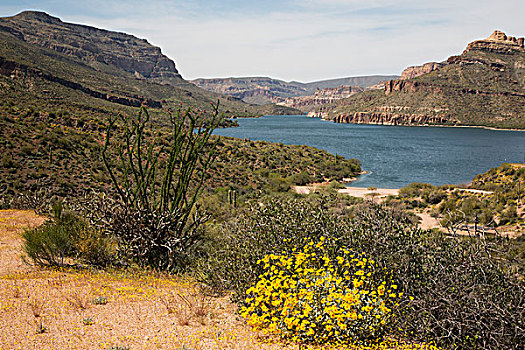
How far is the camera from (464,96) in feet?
433

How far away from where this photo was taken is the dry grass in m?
4.08

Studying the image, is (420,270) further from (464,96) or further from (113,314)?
(464,96)

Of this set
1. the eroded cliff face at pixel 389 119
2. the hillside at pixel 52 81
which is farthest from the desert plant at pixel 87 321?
the eroded cliff face at pixel 389 119

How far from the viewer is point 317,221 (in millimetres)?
6004

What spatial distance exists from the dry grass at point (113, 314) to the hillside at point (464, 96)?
137m

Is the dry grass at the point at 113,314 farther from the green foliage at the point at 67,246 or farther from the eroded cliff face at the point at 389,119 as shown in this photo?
the eroded cliff face at the point at 389,119

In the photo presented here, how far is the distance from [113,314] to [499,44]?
208 meters

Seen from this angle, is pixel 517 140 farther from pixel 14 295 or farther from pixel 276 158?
pixel 14 295

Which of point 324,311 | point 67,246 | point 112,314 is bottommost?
point 112,314

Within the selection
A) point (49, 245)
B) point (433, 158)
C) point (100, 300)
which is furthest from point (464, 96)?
point (100, 300)

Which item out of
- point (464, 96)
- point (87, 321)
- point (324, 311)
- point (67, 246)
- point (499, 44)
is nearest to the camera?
point (324, 311)

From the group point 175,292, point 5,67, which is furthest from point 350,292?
point 5,67

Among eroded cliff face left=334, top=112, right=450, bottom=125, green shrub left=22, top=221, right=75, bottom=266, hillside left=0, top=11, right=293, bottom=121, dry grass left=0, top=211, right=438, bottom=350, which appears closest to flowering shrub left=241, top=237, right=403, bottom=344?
dry grass left=0, top=211, right=438, bottom=350

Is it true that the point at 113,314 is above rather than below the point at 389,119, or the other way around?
below
